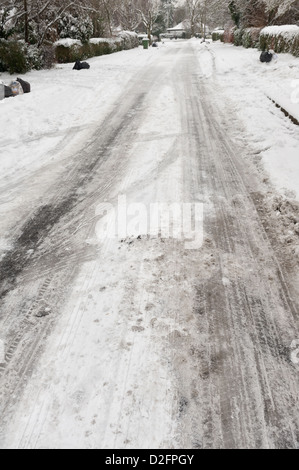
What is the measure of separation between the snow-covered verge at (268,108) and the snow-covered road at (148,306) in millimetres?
101

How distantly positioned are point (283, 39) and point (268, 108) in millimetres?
9227

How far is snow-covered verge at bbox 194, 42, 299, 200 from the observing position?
5.05 m

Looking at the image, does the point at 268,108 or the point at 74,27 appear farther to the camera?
the point at 74,27

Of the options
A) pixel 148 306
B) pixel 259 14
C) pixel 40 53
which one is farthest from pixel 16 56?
pixel 259 14

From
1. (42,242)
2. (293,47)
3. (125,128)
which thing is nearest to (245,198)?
(42,242)

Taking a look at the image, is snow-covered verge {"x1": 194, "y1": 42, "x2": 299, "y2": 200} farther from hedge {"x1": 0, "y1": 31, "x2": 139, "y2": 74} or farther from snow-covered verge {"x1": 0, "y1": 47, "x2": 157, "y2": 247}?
hedge {"x1": 0, "y1": 31, "x2": 139, "y2": 74}

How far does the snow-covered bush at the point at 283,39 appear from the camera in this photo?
1345 centimetres

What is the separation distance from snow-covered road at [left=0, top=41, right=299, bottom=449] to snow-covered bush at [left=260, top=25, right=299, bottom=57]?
10.7 meters

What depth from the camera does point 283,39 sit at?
1445cm

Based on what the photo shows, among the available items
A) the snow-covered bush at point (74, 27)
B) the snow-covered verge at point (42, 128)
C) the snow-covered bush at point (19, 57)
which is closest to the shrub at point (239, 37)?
the snow-covered bush at point (74, 27)

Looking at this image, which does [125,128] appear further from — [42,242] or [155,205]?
[42,242]

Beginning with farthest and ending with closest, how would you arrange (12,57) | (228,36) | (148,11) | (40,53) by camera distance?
(148,11) → (228,36) → (40,53) → (12,57)

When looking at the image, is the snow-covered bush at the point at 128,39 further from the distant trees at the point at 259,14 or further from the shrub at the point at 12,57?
the shrub at the point at 12,57

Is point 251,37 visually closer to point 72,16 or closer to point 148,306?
point 72,16
